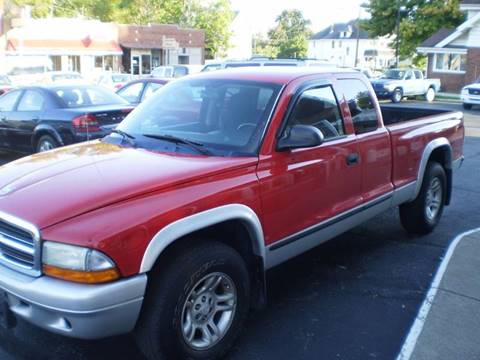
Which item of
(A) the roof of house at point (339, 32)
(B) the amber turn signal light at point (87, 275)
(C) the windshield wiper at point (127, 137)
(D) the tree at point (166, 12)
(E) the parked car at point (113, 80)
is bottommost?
(B) the amber turn signal light at point (87, 275)

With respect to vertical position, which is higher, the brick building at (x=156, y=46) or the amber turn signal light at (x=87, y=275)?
the brick building at (x=156, y=46)

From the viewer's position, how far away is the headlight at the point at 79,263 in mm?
2805

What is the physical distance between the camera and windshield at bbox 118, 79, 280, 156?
154 inches

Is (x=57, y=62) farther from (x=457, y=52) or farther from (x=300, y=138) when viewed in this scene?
(x=300, y=138)

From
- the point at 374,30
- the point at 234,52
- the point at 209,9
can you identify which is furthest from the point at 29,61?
the point at 234,52

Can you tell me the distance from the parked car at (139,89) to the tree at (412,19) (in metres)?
28.8

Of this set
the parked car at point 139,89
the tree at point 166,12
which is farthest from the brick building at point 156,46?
the parked car at point 139,89

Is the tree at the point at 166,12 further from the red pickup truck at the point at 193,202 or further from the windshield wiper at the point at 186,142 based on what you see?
the windshield wiper at the point at 186,142

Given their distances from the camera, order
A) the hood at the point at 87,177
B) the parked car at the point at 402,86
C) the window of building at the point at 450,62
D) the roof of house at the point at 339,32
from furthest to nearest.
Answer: the roof of house at the point at 339,32 → the window of building at the point at 450,62 → the parked car at the point at 402,86 → the hood at the point at 87,177

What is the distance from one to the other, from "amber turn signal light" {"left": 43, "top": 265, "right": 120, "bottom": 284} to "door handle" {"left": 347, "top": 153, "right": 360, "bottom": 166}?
91.6 inches

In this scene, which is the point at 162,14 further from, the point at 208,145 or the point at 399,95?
the point at 208,145

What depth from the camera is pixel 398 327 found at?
156 inches

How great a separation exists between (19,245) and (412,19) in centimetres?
3900

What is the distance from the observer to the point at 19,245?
9.89 ft
